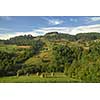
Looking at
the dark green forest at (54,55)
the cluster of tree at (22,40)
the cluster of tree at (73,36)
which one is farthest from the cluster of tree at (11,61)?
the cluster of tree at (73,36)

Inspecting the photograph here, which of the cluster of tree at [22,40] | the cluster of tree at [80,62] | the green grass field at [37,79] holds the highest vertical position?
the cluster of tree at [22,40]

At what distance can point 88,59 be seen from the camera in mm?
4258

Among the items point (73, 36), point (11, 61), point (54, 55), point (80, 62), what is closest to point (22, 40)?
point (11, 61)

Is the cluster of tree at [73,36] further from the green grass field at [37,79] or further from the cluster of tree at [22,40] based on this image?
the green grass field at [37,79]

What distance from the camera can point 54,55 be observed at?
14.1 ft

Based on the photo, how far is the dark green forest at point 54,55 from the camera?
426 centimetres

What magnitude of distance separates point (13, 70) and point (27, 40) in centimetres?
40

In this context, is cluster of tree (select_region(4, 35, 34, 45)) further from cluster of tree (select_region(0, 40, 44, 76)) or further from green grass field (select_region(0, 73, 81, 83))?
green grass field (select_region(0, 73, 81, 83))

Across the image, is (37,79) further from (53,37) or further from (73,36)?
(73,36)

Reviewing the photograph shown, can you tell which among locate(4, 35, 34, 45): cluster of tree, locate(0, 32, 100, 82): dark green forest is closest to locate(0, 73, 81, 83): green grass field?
locate(0, 32, 100, 82): dark green forest

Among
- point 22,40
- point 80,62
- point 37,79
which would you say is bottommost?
point 37,79

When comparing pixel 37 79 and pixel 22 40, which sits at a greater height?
pixel 22 40

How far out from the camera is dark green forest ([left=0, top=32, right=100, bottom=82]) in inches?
168
